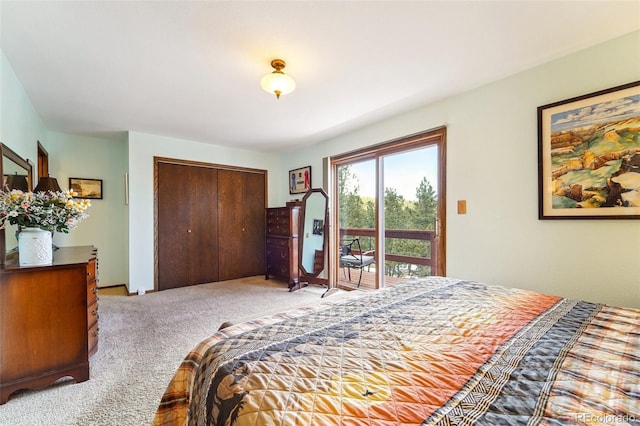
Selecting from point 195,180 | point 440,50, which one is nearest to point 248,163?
point 195,180

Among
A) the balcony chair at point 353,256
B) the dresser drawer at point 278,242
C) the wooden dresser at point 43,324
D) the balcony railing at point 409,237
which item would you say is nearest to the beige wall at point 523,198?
the balcony railing at point 409,237

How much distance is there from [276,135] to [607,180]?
11.7ft

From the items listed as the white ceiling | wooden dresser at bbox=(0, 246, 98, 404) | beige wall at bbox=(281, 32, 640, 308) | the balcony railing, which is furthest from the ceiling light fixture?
the balcony railing

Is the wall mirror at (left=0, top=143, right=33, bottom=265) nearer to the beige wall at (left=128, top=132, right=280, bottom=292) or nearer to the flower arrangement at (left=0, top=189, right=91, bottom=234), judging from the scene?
the flower arrangement at (left=0, top=189, right=91, bottom=234)

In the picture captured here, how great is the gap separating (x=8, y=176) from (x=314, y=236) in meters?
3.36

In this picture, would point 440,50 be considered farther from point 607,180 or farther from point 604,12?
point 607,180

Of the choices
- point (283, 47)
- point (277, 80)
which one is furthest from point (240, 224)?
point (283, 47)

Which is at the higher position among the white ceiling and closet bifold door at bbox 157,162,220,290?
the white ceiling

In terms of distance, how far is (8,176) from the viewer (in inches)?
81.6

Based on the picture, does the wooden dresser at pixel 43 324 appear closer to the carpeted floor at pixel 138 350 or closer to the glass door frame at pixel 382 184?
the carpeted floor at pixel 138 350

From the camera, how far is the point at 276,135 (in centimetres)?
410

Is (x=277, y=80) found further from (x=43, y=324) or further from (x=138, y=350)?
(x=138, y=350)

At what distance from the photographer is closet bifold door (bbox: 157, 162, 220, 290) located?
4160 millimetres

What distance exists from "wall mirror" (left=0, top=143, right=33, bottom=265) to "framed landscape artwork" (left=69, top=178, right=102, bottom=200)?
1.86 meters
